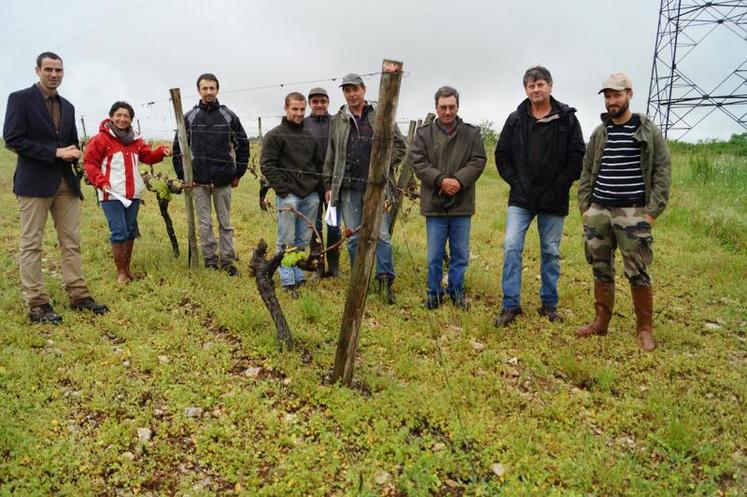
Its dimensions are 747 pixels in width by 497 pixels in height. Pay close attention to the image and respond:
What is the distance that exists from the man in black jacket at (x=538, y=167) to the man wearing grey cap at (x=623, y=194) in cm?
25

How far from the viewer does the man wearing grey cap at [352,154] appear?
6.09m

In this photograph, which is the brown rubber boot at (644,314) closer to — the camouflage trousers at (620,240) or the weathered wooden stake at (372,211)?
the camouflage trousers at (620,240)

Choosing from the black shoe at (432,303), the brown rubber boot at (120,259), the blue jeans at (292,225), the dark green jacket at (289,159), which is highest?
the dark green jacket at (289,159)

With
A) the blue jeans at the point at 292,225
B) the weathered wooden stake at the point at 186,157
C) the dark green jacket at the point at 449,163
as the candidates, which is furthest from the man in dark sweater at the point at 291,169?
the dark green jacket at the point at 449,163

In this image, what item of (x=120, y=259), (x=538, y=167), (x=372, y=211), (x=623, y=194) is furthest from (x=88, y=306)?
(x=623, y=194)

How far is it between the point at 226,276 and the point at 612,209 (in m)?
4.73

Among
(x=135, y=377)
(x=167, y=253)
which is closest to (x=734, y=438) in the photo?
(x=135, y=377)

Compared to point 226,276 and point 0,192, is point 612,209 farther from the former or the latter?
point 0,192

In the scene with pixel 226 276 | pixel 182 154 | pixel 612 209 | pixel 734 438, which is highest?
pixel 182 154

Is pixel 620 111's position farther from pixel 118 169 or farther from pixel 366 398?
pixel 118 169

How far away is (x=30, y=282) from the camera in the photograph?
543cm

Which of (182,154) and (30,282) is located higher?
(182,154)

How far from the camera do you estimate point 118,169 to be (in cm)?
639

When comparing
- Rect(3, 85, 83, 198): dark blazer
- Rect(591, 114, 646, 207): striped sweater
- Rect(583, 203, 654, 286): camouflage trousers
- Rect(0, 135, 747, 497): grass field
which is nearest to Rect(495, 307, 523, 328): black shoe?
Rect(0, 135, 747, 497): grass field
